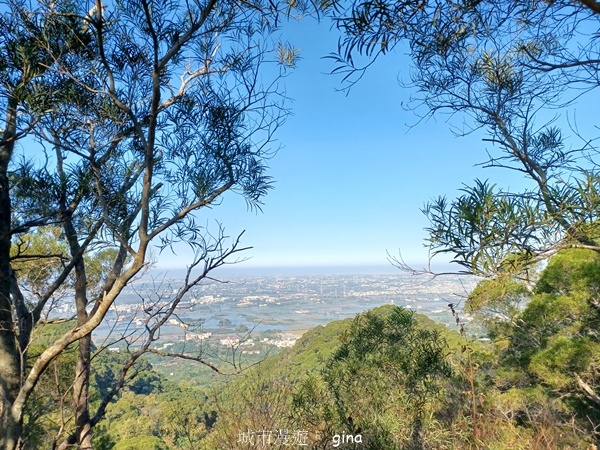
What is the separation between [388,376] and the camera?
284 centimetres

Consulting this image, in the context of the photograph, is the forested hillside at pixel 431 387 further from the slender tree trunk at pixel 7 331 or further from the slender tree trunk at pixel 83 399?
the slender tree trunk at pixel 7 331

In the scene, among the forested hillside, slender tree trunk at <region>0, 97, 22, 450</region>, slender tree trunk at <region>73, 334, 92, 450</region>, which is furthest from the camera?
the forested hillside

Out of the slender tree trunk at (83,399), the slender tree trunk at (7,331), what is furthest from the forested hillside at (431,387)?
the slender tree trunk at (7,331)

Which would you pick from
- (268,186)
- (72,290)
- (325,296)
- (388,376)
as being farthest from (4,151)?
(325,296)

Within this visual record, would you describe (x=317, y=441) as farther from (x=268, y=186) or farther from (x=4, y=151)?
(x=4, y=151)

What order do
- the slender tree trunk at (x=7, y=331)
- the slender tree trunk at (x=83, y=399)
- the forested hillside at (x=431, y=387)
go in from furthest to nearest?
the forested hillside at (x=431, y=387), the slender tree trunk at (x=83, y=399), the slender tree trunk at (x=7, y=331)

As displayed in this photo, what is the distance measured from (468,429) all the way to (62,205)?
10.7ft

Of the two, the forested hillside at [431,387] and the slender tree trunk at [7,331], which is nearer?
the slender tree trunk at [7,331]

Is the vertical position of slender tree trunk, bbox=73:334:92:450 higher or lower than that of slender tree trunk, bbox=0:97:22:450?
lower

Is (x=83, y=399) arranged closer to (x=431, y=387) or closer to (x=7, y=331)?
(x=7, y=331)

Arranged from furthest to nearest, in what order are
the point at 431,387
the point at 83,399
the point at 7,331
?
1. the point at 431,387
2. the point at 83,399
3. the point at 7,331

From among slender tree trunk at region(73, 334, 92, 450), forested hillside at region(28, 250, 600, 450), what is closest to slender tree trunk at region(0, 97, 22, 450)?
slender tree trunk at region(73, 334, 92, 450)

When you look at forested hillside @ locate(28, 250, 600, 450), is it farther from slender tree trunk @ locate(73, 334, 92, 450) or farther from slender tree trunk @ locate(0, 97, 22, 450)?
slender tree trunk @ locate(0, 97, 22, 450)

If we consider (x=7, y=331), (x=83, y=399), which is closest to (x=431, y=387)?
(x=83, y=399)
